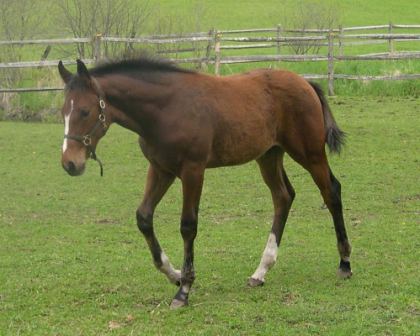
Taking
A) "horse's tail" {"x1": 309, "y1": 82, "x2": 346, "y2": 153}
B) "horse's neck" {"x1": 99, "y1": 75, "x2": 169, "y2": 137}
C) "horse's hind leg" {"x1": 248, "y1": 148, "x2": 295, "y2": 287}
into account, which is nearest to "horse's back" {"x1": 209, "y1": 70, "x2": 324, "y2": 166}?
"horse's tail" {"x1": 309, "y1": 82, "x2": 346, "y2": 153}

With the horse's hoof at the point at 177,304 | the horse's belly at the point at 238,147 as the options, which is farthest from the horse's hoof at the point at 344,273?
the horse's hoof at the point at 177,304

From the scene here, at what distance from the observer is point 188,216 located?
6.05 m

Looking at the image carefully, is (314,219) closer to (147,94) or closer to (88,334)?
(147,94)

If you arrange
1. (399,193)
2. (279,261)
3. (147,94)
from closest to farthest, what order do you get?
(147,94) → (279,261) → (399,193)

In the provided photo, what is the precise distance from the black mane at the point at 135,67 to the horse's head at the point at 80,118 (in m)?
0.31

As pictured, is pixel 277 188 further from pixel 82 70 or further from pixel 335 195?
pixel 82 70

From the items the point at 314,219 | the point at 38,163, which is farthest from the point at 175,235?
the point at 38,163

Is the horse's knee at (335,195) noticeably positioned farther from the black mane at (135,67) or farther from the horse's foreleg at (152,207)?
the black mane at (135,67)

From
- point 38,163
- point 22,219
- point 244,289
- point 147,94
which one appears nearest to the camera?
point 147,94

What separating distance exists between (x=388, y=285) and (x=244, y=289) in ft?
3.89

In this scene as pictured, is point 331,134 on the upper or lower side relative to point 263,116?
lower

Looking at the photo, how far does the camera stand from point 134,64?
6.22 m

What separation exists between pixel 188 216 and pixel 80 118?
1143mm

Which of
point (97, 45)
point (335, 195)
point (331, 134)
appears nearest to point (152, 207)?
point (335, 195)
